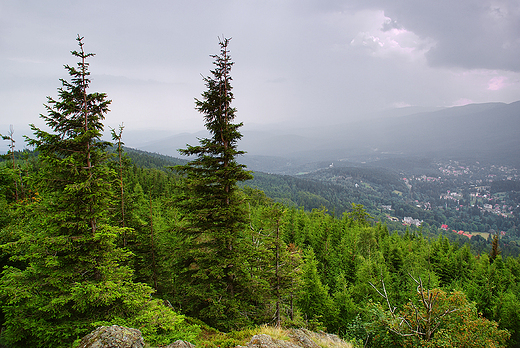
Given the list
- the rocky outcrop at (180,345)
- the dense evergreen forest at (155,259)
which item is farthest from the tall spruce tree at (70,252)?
the rocky outcrop at (180,345)

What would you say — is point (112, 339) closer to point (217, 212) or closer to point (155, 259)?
point (217, 212)

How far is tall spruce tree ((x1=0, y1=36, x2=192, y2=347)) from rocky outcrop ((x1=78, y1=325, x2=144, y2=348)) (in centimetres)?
134

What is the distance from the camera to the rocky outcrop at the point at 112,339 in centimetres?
534

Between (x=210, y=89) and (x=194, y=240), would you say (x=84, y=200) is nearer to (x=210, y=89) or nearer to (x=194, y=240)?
(x=194, y=240)

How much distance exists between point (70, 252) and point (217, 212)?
5.35m

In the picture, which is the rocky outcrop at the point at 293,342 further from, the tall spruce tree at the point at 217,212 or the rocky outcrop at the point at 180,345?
the tall spruce tree at the point at 217,212

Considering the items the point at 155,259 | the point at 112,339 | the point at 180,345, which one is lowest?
the point at 155,259

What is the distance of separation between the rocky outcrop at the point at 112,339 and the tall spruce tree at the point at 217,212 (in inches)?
156

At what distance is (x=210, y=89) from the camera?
10.8 m

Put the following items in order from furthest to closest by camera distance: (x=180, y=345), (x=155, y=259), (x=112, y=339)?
(x=155, y=259) → (x=180, y=345) → (x=112, y=339)

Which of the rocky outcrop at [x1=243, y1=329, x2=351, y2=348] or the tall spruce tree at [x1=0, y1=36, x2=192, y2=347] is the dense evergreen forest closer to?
the tall spruce tree at [x1=0, y1=36, x2=192, y2=347]

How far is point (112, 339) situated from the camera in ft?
17.8

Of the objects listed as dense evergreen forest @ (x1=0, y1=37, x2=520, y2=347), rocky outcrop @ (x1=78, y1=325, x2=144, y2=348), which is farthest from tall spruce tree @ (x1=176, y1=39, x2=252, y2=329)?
rocky outcrop @ (x1=78, y1=325, x2=144, y2=348)

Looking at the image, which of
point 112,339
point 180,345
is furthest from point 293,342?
point 112,339
